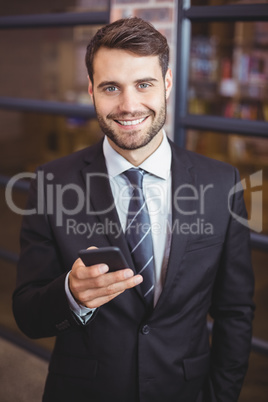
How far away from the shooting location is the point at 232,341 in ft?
5.04

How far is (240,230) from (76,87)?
7.84 metres

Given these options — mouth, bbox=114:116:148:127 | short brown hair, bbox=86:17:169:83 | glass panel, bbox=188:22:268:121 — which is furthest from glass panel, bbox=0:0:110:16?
mouth, bbox=114:116:148:127

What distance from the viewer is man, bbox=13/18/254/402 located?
4.40ft

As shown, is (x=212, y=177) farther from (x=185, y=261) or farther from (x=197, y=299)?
(x=197, y=299)

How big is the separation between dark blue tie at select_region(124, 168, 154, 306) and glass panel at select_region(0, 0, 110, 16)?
6.56 m

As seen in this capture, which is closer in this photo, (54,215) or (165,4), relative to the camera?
(54,215)

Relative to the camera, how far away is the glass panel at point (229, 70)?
5.70m

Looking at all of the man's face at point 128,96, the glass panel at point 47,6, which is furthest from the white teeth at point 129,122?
the glass panel at point 47,6

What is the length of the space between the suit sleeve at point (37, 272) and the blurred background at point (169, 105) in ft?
2.71

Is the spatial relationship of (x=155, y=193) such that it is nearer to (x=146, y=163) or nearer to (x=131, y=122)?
(x=146, y=163)

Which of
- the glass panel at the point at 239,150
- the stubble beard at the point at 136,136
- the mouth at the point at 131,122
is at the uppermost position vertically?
the mouth at the point at 131,122

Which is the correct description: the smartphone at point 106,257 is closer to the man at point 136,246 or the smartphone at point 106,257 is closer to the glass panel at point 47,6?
the man at point 136,246

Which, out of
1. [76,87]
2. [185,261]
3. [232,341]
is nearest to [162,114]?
[185,261]

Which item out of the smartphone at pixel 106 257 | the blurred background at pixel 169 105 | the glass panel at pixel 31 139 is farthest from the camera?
the glass panel at pixel 31 139
